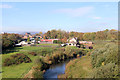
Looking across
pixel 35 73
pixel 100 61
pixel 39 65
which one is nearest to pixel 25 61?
pixel 39 65

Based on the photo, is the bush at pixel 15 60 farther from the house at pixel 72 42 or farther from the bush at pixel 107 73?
the house at pixel 72 42

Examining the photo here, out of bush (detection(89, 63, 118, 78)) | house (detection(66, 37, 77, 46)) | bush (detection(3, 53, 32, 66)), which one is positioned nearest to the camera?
bush (detection(89, 63, 118, 78))

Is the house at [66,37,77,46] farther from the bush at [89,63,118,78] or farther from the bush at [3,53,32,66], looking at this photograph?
the bush at [89,63,118,78]

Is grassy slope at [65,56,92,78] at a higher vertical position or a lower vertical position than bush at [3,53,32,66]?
lower

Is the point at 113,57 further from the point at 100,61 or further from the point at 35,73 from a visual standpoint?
the point at 35,73

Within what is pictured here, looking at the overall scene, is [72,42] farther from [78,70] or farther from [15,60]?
[78,70]

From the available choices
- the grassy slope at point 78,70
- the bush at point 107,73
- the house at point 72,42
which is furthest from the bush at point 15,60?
the house at point 72,42

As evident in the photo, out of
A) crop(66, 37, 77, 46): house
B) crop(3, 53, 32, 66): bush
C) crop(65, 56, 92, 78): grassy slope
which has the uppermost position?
crop(66, 37, 77, 46): house

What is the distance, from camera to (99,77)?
9.07m

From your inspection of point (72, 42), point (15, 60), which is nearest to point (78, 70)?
point (15, 60)

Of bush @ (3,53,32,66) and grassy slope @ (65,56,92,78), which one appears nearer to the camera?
grassy slope @ (65,56,92,78)

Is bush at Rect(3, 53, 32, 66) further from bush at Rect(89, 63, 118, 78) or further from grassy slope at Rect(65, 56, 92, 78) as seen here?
bush at Rect(89, 63, 118, 78)

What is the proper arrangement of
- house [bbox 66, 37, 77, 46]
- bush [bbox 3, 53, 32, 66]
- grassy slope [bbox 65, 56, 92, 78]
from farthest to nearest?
house [bbox 66, 37, 77, 46]
bush [bbox 3, 53, 32, 66]
grassy slope [bbox 65, 56, 92, 78]

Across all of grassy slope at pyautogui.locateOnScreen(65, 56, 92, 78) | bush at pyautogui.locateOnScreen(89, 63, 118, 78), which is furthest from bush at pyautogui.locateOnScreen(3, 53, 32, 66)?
bush at pyautogui.locateOnScreen(89, 63, 118, 78)
